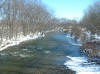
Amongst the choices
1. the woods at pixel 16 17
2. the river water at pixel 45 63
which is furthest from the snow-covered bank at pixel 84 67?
the woods at pixel 16 17

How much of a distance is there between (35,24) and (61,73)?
47.9 meters

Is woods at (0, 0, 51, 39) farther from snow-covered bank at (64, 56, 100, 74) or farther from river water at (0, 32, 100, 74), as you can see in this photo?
snow-covered bank at (64, 56, 100, 74)

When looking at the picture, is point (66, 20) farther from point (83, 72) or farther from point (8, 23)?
point (83, 72)

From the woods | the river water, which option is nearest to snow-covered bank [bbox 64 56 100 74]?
the river water

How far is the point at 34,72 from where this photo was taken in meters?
11.0

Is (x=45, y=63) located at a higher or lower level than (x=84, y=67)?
Result: higher

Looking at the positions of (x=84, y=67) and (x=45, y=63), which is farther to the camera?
(x=45, y=63)

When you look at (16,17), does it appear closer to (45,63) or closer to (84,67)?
(45,63)

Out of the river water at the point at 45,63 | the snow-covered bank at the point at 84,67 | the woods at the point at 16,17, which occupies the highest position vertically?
the woods at the point at 16,17

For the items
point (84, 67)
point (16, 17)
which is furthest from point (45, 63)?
point (16, 17)

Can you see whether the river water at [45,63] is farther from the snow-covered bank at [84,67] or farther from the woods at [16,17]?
the woods at [16,17]

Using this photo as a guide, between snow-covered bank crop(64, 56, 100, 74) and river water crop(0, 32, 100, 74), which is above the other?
river water crop(0, 32, 100, 74)

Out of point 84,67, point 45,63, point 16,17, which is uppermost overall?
point 16,17

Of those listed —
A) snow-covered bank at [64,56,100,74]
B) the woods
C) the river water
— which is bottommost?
snow-covered bank at [64,56,100,74]
